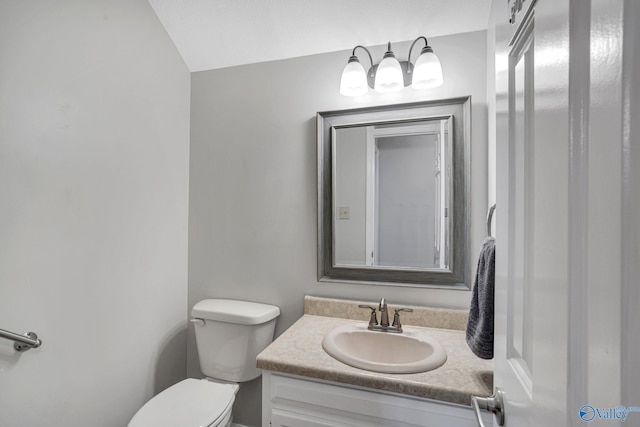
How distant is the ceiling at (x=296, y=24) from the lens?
4.34 feet

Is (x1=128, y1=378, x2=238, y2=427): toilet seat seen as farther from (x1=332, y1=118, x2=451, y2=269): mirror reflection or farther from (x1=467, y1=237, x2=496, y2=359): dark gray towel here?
(x1=467, y1=237, x2=496, y2=359): dark gray towel

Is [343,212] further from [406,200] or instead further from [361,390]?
[361,390]

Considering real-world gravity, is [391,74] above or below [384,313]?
above

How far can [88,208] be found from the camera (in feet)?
4.02

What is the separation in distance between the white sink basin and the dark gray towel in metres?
0.22

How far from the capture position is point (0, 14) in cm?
95

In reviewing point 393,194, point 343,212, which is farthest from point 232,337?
point 393,194

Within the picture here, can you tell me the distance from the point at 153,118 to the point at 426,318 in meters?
1.66

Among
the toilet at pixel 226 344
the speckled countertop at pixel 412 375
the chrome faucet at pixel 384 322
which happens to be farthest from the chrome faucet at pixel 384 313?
the toilet at pixel 226 344

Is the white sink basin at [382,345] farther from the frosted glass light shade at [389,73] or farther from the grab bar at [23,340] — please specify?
the frosted glass light shade at [389,73]

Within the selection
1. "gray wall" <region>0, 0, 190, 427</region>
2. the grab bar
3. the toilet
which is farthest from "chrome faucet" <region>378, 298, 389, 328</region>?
the grab bar

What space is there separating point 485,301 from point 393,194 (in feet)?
2.25

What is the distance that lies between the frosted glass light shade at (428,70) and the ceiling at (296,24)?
180 mm

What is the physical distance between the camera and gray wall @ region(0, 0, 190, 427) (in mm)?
1002
